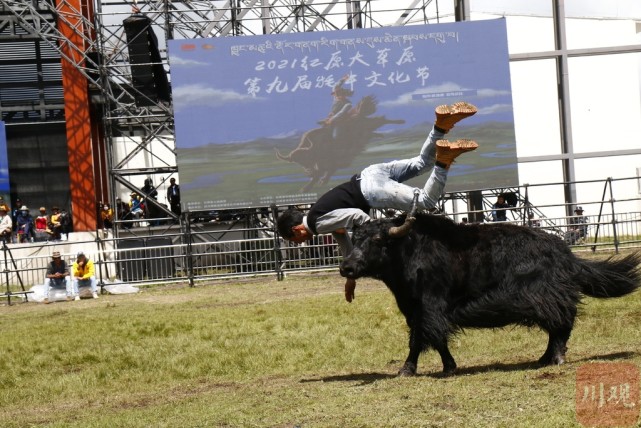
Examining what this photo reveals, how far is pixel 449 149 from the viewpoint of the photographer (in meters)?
9.04

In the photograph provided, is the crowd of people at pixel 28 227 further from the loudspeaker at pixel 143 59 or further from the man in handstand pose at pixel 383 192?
the man in handstand pose at pixel 383 192

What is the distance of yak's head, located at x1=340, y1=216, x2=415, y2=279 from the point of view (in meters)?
9.09

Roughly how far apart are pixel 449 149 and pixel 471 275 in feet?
3.58

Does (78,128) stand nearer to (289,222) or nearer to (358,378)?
(289,222)

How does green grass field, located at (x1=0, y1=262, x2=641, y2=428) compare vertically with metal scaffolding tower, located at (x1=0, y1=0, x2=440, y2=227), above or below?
below

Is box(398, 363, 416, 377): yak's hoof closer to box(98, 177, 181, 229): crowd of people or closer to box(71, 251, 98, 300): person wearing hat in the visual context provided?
box(71, 251, 98, 300): person wearing hat

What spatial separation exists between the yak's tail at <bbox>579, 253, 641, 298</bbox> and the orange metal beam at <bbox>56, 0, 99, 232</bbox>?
70.8 ft

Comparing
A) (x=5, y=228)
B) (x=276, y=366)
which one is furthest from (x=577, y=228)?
(x=5, y=228)

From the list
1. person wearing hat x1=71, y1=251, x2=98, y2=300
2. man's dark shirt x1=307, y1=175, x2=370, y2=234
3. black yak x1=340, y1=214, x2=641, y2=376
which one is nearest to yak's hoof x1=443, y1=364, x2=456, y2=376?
black yak x1=340, y1=214, x2=641, y2=376

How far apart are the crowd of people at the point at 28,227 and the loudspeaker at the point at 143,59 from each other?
4010mm

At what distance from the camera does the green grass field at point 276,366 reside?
7.34 meters

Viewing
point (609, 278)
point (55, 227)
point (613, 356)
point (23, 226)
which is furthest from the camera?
point (23, 226)

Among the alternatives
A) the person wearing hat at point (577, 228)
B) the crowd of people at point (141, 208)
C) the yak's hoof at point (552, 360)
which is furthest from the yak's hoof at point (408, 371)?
the crowd of people at point (141, 208)

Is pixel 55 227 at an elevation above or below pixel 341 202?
below
